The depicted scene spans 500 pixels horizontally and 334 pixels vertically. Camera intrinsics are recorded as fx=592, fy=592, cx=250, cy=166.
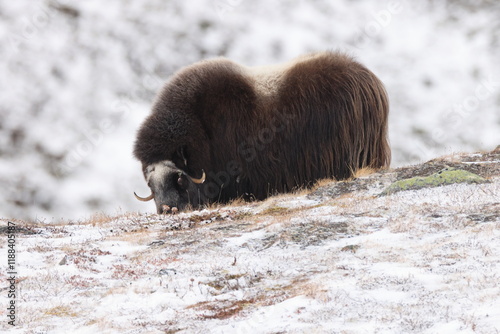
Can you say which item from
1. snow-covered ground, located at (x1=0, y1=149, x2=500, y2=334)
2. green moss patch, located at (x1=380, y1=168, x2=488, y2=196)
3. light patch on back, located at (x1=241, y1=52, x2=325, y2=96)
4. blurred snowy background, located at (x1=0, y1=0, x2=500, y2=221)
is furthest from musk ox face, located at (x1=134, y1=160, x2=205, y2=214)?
blurred snowy background, located at (x1=0, y1=0, x2=500, y2=221)

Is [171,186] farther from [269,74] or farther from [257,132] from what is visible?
[269,74]

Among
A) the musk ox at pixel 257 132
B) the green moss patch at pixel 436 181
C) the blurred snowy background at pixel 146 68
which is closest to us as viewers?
the green moss patch at pixel 436 181

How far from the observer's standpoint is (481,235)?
5.21 m

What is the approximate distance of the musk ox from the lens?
11.0 meters

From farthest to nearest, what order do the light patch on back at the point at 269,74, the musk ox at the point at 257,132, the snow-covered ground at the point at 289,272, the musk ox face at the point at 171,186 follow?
1. the light patch on back at the point at 269,74
2. the musk ox at the point at 257,132
3. the musk ox face at the point at 171,186
4. the snow-covered ground at the point at 289,272

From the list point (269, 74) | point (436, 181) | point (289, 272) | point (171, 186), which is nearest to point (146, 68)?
point (269, 74)

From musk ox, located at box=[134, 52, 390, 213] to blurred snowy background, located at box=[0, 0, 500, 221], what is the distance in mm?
54747

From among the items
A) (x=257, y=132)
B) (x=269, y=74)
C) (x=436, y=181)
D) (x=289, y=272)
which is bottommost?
(x=436, y=181)

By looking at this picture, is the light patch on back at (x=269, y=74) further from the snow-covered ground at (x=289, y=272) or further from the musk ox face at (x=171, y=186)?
the snow-covered ground at (x=289, y=272)

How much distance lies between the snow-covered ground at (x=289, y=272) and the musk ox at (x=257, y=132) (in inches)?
104

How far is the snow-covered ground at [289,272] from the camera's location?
3.97 m

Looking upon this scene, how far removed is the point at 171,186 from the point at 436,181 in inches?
188

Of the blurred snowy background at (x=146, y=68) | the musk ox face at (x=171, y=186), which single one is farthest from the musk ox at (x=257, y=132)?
the blurred snowy background at (x=146, y=68)

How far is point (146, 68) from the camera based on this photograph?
113 m
